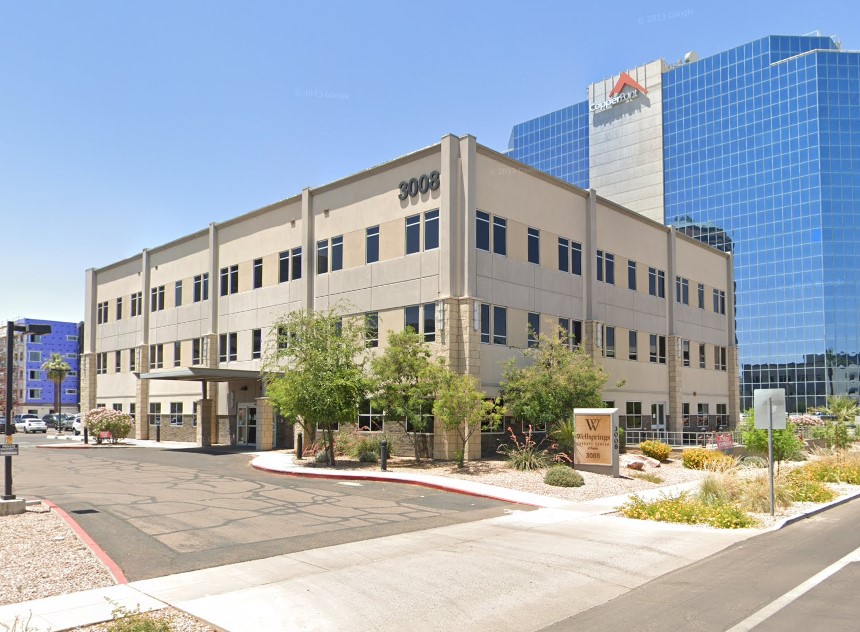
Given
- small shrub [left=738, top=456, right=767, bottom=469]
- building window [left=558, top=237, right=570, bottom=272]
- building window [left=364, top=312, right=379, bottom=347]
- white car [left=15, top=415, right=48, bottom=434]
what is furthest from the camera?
white car [left=15, top=415, right=48, bottom=434]

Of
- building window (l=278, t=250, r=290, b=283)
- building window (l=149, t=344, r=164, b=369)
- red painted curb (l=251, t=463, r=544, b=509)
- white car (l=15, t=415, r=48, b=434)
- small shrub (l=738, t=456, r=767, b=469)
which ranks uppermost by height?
building window (l=278, t=250, r=290, b=283)

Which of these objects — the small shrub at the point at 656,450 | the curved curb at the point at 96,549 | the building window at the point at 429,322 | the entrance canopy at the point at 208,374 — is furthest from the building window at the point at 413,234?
the curved curb at the point at 96,549

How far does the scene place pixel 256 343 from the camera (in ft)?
132

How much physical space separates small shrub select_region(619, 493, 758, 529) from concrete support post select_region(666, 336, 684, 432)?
26551mm

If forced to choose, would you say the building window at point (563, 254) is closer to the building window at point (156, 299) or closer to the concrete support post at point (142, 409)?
the building window at point (156, 299)

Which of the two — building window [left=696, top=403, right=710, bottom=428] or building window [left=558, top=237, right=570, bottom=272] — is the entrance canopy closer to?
building window [left=558, top=237, right=570, bottom=272]

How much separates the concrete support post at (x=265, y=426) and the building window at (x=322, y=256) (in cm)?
758

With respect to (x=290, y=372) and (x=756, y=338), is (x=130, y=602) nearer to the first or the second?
(x=290, y=372)

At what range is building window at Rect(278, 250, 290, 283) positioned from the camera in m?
38.1

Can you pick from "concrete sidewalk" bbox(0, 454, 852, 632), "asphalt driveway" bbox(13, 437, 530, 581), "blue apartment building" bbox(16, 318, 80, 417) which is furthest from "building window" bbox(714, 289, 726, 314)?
"blue apartment building" bbox(16, 318, 80, 417)

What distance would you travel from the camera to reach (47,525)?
14.6 metres

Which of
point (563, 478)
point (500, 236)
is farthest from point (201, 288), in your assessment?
point (563, 478)

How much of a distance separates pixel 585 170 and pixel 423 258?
9963 cm

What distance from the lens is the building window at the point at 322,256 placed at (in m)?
35.7
